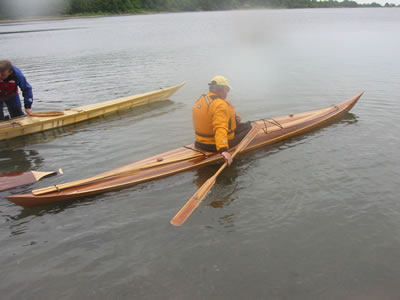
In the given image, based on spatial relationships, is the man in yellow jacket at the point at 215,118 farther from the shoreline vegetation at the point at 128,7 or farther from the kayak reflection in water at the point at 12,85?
the shoreline vegetation at the point at 128,7

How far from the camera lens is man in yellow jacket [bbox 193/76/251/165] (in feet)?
19.0

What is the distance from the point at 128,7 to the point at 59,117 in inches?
3393

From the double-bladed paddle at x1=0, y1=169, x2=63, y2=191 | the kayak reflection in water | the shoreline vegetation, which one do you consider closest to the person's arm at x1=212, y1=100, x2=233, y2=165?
the double-bladed paddle at x1=0, y1=169, x2=63, y2=191

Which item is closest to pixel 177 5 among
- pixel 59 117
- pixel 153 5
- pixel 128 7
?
pixel 153 5

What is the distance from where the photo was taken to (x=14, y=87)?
8242mm

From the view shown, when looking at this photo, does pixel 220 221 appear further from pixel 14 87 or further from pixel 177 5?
pixel 177 5

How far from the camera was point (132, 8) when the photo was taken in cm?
8775

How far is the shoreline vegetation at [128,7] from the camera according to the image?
75688 millimetres

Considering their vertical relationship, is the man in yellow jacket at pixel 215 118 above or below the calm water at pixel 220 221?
above

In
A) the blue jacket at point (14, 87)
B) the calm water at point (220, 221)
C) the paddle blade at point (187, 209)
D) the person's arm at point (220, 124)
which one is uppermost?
the blue jacket at point (14, 87)

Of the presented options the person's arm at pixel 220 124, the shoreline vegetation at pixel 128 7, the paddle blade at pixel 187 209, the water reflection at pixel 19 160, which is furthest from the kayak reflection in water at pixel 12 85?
the shoreline vegetation at pixel 128 7

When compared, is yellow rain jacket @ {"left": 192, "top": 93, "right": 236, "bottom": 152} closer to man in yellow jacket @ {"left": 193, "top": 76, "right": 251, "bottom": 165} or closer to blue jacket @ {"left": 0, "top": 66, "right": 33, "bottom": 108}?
man in yellow jacket @ {"left": 193, "top": 76, "right": 251, "bottom": 165}

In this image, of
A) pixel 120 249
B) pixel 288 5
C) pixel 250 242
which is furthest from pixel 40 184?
pixel 288 5

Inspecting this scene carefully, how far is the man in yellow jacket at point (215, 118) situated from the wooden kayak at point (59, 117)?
5.06 meters
